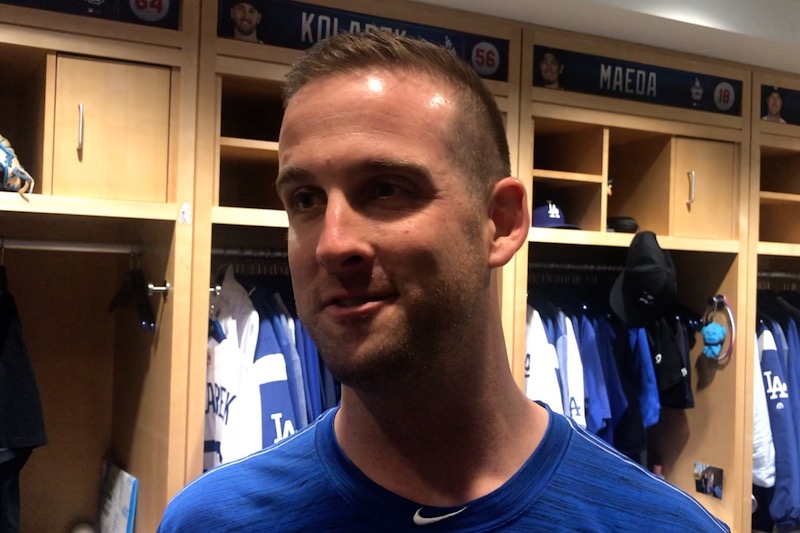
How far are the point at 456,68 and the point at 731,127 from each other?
189 centimetres

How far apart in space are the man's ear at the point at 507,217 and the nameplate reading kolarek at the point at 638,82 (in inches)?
55.0

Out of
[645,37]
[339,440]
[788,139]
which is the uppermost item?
[645,37]

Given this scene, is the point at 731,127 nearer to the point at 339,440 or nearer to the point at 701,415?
the point at 701,415

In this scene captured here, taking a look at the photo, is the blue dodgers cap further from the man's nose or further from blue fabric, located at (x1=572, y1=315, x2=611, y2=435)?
the man's nose

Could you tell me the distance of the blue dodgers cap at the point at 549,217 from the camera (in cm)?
217

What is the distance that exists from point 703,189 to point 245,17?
1509 mm

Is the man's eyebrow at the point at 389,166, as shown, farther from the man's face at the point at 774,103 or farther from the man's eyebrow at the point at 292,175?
the man's face at the point at 774,103

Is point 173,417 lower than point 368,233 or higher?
lower

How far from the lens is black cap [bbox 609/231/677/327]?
2191mm

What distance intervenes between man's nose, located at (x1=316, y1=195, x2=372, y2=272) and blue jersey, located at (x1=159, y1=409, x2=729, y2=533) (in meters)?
0.25

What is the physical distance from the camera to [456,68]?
814mm

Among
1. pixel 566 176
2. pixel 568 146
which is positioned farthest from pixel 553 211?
pixel 568 146

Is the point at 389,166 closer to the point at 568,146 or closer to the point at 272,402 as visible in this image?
the point at 272,402

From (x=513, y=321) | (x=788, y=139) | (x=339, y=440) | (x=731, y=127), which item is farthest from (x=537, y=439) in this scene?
(x=788, y=139)
